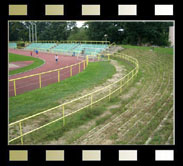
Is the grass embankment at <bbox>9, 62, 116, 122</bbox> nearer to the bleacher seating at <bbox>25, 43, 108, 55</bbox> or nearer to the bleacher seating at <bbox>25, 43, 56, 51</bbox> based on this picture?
the bleacher seating at <bbox>25, 43, 108, 55</bbox>

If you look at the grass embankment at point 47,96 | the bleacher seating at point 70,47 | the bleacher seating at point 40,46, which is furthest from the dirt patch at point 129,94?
the bleacher seating at point 40,46

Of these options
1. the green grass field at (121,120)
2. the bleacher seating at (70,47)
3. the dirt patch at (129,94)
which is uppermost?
the bleacher seating at (70,47)

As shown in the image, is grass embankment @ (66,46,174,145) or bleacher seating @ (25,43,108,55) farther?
bleacher seating @ (25,43,108,55)

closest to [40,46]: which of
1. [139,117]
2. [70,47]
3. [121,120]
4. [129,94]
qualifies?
[70,47]

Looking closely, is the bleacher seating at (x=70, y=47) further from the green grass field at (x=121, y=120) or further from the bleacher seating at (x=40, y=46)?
the green grass field at (x=121, y=120)

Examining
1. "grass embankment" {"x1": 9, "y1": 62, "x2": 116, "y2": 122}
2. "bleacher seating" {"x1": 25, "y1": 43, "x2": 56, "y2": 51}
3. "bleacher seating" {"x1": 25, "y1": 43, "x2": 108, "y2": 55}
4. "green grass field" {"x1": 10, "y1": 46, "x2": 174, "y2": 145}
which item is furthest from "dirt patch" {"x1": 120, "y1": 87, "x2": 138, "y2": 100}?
"bleacher seating" {"x1": 25, "y1": 43, "x2": 56, "y2": 51}

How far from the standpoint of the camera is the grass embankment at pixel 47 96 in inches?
394

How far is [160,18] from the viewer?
3.82 m

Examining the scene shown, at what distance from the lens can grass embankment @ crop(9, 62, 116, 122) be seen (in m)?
10.0

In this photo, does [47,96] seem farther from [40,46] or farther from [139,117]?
[40,46]

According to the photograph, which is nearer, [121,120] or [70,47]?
[121,120]

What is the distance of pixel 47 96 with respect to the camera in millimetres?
12422
